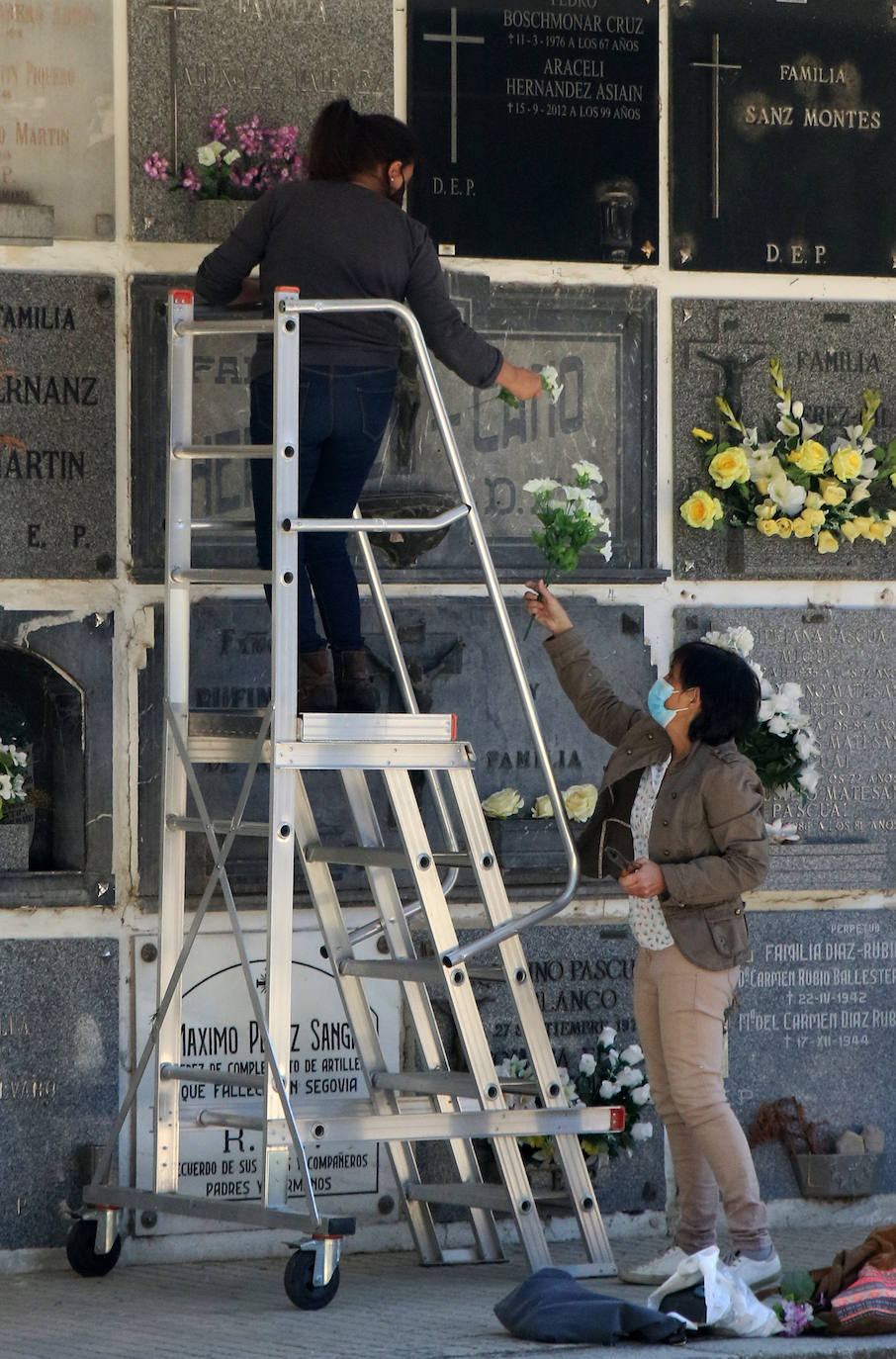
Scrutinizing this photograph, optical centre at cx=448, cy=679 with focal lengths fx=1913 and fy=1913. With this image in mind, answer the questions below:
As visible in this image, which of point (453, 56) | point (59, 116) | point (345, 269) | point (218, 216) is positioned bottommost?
point (345, 269)

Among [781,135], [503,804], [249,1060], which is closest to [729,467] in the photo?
[781,135]

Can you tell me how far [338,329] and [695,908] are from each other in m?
1.59

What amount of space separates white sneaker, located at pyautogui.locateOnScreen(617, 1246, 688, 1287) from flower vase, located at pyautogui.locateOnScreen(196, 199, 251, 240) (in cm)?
284

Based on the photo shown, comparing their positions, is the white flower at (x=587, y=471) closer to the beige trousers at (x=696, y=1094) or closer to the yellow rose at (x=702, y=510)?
the yellow rose at (x=702, y=510)

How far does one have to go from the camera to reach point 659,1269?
15.0 ft

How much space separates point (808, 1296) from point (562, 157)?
3101mm

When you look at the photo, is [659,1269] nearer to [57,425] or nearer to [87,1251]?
[87,1251]

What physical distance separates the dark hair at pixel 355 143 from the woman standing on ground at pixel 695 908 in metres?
1.38

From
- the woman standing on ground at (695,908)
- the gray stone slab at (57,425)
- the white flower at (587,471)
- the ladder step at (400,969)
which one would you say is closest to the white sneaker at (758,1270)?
the woman standing on ground at (695,908)

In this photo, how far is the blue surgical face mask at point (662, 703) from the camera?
4578 mm

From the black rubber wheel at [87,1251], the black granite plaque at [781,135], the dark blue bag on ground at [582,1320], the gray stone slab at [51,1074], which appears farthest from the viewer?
the black granite plaque at [781,135]

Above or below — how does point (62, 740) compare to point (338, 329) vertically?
below

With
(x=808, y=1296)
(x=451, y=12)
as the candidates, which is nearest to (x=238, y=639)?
(x=451, y=12)

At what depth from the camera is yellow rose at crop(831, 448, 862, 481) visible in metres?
5.45
